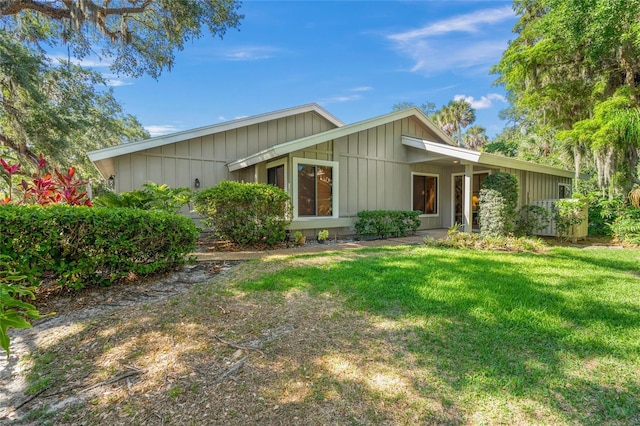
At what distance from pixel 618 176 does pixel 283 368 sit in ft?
35.9

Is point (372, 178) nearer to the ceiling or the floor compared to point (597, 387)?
nearer to the ceiling

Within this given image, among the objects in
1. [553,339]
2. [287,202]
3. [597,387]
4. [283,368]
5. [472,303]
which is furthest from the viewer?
[287,202]

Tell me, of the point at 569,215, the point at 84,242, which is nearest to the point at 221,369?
the point at 84,242

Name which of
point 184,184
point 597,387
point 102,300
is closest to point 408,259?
point 597,387

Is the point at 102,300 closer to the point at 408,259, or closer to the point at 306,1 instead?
the point at 408,259

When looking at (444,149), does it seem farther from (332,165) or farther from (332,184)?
(332,184)

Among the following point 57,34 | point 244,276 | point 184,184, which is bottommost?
point 244,276

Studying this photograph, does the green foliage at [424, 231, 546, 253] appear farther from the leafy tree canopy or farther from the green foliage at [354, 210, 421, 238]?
the leafy tree canopy

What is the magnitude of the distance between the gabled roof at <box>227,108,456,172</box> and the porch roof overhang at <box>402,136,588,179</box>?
0.99 m

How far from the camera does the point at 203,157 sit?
30.4ft

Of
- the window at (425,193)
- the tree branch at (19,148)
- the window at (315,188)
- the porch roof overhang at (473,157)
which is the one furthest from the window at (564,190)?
the tree branch at (19,148)

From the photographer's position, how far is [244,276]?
4.70 meters

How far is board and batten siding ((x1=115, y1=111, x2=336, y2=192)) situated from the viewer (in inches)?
325

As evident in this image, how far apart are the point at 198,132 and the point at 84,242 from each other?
5715 mm
